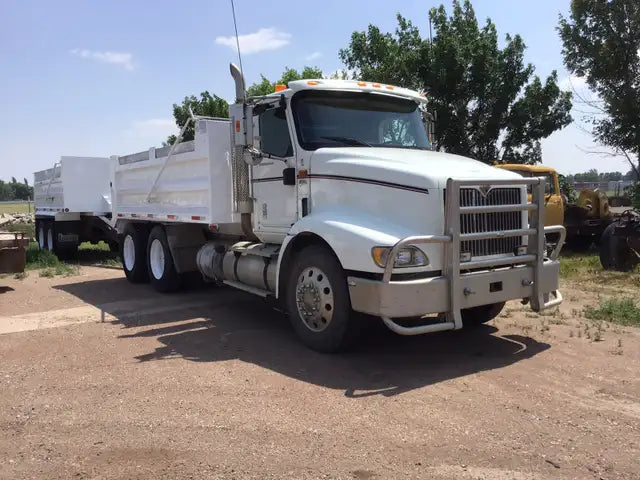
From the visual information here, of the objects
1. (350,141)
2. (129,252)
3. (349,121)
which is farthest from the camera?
(129,252)

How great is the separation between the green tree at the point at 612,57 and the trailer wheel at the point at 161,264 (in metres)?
14.3

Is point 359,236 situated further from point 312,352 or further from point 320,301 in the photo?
point 312,352

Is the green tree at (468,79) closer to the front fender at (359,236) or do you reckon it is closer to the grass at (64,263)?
the grass at (64,263)

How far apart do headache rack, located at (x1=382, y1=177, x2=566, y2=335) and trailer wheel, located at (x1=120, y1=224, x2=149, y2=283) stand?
6647 millimetres

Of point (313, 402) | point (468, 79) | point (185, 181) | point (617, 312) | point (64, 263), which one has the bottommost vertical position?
point (313, 402)

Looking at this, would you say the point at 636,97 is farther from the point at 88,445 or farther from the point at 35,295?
the point at 88,445

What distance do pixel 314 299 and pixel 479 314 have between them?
7.59ft

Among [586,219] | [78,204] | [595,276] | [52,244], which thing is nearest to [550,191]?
[586,219]

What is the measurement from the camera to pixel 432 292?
529 centimetres

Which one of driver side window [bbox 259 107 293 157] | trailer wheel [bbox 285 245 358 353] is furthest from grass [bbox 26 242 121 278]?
trailer wheel [bbox 285 245 358 353]

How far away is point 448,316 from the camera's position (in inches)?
213

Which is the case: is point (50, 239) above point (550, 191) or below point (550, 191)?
below

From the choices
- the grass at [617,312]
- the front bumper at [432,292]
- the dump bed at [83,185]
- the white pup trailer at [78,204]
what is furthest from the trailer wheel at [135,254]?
the grass at [617,312]

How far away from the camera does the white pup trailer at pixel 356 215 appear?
17.6ft
